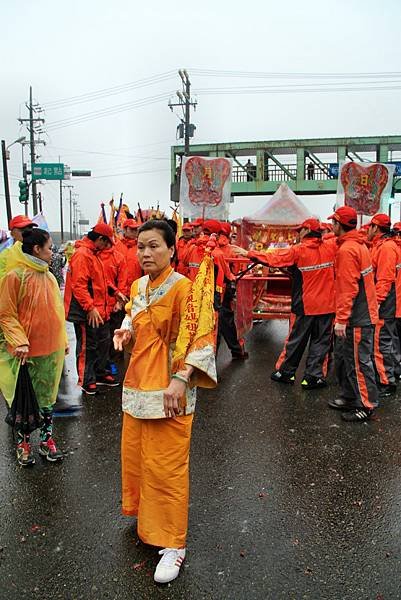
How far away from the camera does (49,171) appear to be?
991 inches

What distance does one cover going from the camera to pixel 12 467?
12.1 ft

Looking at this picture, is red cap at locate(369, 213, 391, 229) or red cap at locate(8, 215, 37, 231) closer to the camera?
red cap at locate(8, 215, 37, 231)

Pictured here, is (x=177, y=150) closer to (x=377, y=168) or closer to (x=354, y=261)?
(x=377, y=168)

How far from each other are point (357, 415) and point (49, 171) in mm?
23750

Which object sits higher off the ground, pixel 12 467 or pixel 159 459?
pixel 159 459

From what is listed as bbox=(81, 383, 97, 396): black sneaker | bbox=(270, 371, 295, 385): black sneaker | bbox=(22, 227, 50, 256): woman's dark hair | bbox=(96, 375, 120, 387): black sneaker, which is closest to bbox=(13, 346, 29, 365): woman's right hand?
bbox=(22, 227, 50, 256): woman's dark hair

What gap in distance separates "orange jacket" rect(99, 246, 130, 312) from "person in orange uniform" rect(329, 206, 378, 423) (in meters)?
2.55

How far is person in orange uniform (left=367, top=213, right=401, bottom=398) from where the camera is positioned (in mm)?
5422

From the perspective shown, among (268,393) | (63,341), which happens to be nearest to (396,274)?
(268,393)

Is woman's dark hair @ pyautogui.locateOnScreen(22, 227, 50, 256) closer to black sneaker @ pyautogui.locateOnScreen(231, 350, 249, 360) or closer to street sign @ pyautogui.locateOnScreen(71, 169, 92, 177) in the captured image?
black sneaker @ pyautogui.locateOnScreen(231, 350, 249, 360)

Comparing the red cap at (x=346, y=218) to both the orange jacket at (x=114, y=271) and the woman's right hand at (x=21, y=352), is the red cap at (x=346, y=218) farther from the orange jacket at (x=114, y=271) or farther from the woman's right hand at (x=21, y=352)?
the woman's right hand at (x=21, y=352)

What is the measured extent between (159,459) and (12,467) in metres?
1.77

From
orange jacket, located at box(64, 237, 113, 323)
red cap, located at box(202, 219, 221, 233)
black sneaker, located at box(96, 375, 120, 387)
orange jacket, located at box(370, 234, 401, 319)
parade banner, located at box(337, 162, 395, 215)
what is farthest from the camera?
parade banner, located at box(337, 162, 395, 215)

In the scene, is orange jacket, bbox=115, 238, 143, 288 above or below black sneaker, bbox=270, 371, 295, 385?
above
